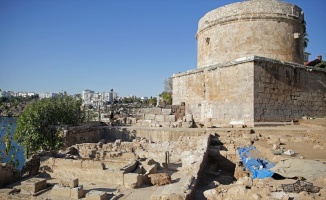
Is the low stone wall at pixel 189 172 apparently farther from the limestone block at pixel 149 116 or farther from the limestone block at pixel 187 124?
the limestone block at pixel 149 116

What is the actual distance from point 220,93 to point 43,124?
11.2 m

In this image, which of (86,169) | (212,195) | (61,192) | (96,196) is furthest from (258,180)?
(86,169)

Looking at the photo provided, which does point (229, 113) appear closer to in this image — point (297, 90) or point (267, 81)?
point (267, 81)

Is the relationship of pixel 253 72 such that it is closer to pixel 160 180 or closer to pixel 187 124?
pixel 187 124

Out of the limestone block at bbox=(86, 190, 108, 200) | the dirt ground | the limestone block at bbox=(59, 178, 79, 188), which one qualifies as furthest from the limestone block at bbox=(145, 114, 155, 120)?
the limestone block at bbox=(86, 190, 108, 200)

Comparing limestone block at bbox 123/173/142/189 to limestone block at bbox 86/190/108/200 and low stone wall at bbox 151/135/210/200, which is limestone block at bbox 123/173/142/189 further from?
limestone block at bbox 86/190/108/200

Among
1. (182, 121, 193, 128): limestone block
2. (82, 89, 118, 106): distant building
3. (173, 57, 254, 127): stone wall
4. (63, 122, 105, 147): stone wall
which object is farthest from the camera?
(82, 89, 118, 106): distant building

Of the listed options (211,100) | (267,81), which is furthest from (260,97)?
(211,100)

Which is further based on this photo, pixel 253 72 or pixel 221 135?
pixel 253 72

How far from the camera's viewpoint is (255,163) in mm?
8031

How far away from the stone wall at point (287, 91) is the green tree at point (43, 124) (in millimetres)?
11755

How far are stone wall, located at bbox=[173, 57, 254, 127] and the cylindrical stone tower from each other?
5.16 feet

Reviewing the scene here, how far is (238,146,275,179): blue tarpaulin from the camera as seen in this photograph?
681 cm

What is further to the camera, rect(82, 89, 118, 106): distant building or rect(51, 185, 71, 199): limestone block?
rect(82, 89, 118, 106): distant building
